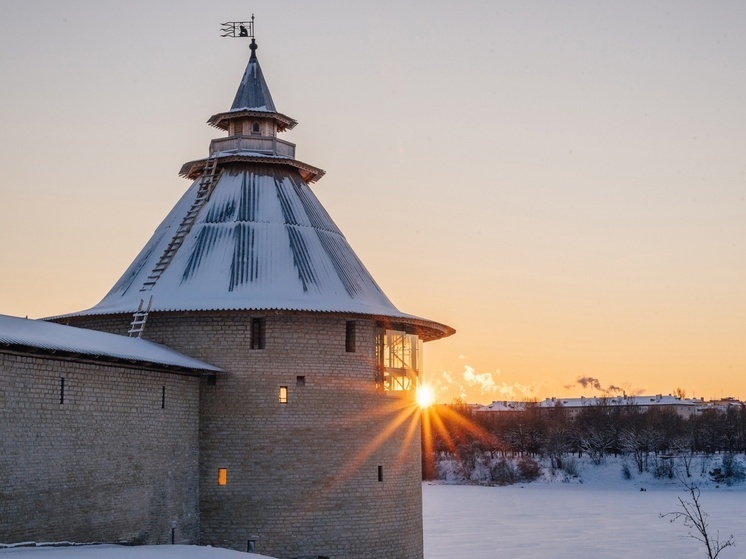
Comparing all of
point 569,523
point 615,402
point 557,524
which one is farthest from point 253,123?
point 615,402

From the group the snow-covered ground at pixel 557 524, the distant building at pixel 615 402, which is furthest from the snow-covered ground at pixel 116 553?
the distant building at pixel 615 402

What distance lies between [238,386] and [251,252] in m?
2.74

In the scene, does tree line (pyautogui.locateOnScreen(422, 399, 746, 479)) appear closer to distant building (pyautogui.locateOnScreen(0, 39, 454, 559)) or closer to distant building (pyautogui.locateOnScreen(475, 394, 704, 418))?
distant building (pyautogui.locateOnScreen(475, 394, 704, 418))

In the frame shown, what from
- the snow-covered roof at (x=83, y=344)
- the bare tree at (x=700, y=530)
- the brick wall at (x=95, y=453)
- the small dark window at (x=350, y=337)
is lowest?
the bare tree at (x=700, y=530)

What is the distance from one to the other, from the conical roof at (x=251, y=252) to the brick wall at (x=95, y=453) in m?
2.00

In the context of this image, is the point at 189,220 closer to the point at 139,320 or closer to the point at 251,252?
the point at 251,252

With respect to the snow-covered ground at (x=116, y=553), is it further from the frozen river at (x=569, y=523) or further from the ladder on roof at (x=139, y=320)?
the frozen river at (x=569, y=523)

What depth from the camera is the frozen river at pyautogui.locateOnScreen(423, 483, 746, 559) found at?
1201 inches

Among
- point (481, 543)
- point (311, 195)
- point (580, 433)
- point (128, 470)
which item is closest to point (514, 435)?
point (580, 433)

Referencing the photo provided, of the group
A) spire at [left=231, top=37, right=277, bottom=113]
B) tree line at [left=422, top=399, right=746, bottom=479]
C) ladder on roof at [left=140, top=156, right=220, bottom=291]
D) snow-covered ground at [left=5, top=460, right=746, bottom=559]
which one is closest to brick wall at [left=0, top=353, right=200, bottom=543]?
snow-covered ground at [left=5, top=460, right=746, bottom=559]

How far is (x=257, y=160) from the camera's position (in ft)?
68.5

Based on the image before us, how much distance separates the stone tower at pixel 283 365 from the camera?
17938mm

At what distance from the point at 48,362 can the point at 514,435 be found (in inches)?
2446

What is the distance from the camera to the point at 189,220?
20438 mm
